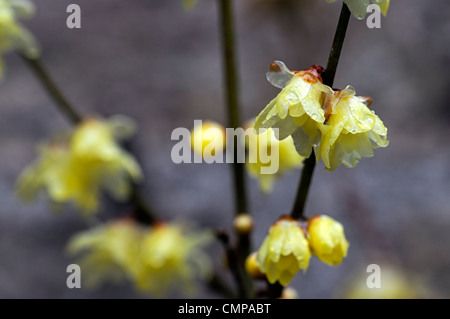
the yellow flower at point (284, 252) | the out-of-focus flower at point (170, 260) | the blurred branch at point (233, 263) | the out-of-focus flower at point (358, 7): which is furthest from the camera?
the out-of-focus flower at point (170, 260)

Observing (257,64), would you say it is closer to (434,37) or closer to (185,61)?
(185,61)

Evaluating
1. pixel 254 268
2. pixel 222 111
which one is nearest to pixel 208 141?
pixel 254 268

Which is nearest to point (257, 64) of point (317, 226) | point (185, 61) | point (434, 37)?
point (185, 61)

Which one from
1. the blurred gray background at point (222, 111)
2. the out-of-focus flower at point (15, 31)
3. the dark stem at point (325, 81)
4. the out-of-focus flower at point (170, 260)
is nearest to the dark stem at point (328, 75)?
the dark stem at point (325, 81)

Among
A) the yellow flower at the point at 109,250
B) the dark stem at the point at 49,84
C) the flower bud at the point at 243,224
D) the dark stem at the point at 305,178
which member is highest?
the dark stem at the point at 49,84

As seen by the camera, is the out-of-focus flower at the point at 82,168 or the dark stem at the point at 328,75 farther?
the out-of-focus flower at the point at 82,168

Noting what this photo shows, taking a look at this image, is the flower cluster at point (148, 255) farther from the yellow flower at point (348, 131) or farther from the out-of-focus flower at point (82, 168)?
the yellow flower at point (348, 131)

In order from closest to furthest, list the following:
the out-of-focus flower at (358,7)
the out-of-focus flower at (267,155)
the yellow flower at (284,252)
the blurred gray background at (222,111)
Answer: the out-of-focus flower at (358,7) < the yellow flower at (284,252) < the out-of-focus flower at (267,155) < the blurred gray background at (222,111)
